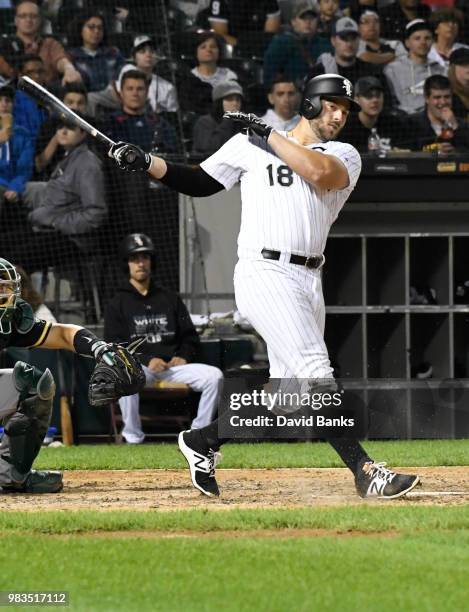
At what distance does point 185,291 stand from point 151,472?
3.94 metres

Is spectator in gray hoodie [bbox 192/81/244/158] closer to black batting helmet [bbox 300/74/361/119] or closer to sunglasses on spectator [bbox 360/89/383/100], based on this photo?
sunglasses on spectator [bbox 360/89/383/100]

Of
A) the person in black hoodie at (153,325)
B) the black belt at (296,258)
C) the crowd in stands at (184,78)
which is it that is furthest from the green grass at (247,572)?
the crowd in stands at (184,78)

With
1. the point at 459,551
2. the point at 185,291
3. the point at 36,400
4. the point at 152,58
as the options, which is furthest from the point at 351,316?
Result: the point at 459,551

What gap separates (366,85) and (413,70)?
80 cm

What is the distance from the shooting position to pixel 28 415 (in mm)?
5953

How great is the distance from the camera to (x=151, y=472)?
24.1 feet

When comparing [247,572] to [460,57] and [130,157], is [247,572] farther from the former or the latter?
[460,57]

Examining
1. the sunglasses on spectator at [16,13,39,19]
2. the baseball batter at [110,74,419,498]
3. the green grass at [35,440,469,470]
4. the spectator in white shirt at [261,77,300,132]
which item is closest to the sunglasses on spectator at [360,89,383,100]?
the spectator in white shirt at [261,77,300,132]

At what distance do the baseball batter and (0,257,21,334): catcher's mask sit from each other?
0.72 metres

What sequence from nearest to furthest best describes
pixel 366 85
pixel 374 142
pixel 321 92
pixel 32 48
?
1. pixel 321 92
2. pixel 374 142
3. pixel 366 85
4. pixel 32 48

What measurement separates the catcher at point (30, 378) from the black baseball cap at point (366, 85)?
6777mm

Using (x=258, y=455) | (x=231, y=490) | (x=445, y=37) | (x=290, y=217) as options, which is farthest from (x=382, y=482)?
(x=445, y=37)

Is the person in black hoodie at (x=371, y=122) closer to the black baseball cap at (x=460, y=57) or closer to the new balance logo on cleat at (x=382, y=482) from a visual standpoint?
the black baseball cap at (x=460, y=57)

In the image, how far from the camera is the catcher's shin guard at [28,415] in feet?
19.4
